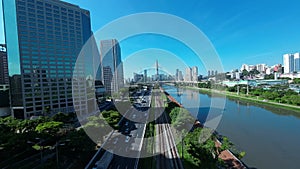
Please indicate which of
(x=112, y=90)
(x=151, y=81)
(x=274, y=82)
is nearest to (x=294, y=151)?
(x=112, y=90)

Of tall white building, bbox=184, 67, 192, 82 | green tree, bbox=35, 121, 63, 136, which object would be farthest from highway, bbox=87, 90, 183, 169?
tall white building, bbox=184, 67, 192, 82

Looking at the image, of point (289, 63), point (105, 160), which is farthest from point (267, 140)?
point (289, 63)

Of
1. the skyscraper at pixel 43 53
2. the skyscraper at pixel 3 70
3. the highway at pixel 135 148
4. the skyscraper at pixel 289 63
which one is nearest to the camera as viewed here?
the highway at pixel 135 148

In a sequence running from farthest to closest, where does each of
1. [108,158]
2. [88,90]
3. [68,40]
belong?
[88,90]
[68,40]
[108,158]

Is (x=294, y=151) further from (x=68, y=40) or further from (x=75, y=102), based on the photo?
(x=68, y=40)

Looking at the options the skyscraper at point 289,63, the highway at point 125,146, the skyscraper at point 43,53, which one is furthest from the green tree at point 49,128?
the skyscraper at point 289,63

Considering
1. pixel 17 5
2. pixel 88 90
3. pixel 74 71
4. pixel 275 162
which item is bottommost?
pixel 275 162

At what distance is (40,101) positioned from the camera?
248 inches

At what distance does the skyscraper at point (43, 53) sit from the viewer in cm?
572

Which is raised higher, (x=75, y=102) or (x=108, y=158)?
(x=75, y=102)

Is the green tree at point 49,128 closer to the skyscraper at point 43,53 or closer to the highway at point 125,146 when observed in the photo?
the highway at point 125,146

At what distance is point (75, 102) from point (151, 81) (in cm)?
2624

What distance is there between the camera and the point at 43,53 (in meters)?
6.19

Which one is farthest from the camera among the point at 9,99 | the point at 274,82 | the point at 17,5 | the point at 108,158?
the point at 274,82
